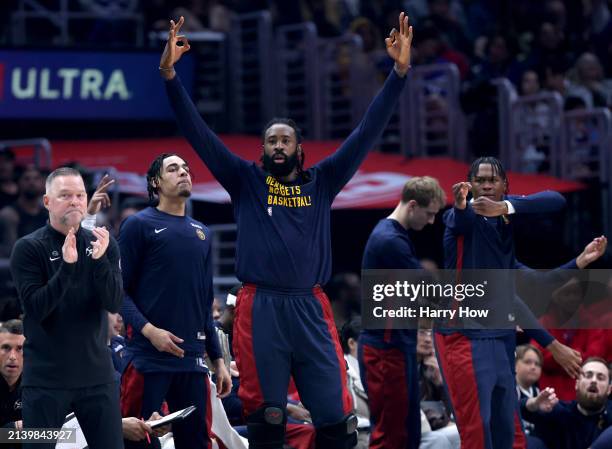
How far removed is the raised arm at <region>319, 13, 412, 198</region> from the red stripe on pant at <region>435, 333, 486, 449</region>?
144 cm

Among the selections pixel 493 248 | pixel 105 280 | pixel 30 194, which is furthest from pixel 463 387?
pixel 30 194

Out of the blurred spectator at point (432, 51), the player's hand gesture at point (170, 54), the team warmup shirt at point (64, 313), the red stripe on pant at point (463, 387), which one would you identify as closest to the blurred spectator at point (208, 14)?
the blurred spectator at point (432, 51)

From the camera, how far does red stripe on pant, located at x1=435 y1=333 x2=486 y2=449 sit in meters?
8.80

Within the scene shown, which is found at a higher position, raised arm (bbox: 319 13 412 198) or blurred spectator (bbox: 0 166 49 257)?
raised arm (bbox: 319 13 412 198)

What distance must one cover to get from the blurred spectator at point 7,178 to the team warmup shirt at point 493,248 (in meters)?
6.38

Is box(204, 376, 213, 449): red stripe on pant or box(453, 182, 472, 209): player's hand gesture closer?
box(204, 376, 213, 449): red stripe on pant

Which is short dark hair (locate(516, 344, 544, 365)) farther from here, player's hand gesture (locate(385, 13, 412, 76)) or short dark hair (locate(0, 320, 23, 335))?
short dark hair (locate(0, 320, 23, 335))

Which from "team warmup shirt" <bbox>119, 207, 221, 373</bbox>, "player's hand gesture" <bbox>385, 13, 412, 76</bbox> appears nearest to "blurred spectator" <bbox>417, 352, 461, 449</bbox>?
"team warmup shirt" <bbox>119, 207, 221, 373</bbox>

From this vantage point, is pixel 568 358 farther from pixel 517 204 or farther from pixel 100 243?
pixel 100 243

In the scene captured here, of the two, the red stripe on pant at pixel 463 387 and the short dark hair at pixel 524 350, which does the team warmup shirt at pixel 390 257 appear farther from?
the short dark hair at pixel 524 350

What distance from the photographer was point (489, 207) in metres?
8.66

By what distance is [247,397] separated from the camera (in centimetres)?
779

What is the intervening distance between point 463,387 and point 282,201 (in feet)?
5.99

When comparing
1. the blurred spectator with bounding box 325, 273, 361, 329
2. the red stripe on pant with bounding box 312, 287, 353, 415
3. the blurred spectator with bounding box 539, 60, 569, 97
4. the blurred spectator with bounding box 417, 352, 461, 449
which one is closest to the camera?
the red stripe on pant with bounding box 312, 287, 353, 415
